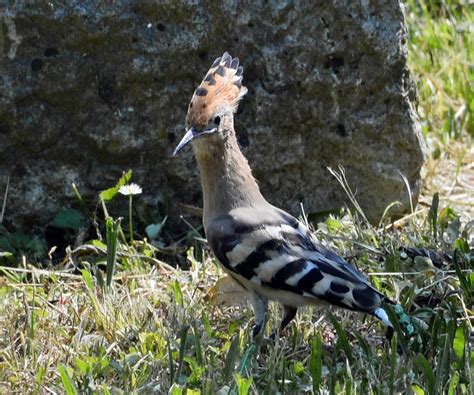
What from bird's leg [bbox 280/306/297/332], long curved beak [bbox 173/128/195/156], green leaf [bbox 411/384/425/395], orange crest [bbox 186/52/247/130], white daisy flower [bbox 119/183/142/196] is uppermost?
orange crest [bbox 186/52/247/130]

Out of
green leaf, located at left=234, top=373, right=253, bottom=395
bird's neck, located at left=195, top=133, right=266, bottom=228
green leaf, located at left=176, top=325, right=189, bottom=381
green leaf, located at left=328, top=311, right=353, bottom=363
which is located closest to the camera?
green leaf, located at left=234, top=373, right=253, bottom=395

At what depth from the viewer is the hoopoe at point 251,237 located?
3863mm

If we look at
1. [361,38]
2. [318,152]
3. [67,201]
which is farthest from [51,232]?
[361,38]

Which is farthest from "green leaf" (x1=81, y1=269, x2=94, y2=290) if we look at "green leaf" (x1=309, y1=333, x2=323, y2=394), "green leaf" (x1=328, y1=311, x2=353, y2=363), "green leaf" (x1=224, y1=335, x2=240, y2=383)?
"green leaf" (x1=309, y1=333, x2=323, y2=394)

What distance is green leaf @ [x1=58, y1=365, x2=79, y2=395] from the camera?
346 centimetres

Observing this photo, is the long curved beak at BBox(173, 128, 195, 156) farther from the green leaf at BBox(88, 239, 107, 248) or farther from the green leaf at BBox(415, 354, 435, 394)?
the green leaf at BBox(415, 354, 435, 394)

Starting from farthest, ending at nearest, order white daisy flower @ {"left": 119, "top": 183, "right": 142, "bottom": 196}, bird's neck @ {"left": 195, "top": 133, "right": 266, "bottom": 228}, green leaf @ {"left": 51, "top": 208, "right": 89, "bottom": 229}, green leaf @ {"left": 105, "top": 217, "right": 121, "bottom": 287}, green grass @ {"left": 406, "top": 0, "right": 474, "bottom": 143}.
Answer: green grass @ {"left": 406, "top": 0, "right": 474, "bottom": 143} < green leaf @ {"left": 51, "top": 208, "right": 89, "bottom": 229} < white daisy flower @ {"left": 119, "top": 183, "right": 142, "bottom": 196} < green leaf @ {"left": 105, "top": 217, "right": 121, "bottom": 287} < bird's neck @ {"left": 195, "top": 133, "right": 266, "bottom": 228}

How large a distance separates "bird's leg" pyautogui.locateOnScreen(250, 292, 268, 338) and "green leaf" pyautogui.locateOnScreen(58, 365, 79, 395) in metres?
0.76

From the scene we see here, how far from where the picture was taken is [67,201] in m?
4.92

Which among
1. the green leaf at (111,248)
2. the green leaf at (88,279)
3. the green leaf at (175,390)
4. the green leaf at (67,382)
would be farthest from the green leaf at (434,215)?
the green leaf at (67,382)

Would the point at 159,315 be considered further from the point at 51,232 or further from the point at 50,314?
the point at 51,232

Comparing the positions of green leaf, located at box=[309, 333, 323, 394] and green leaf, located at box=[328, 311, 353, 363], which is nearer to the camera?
green leaf, located at box=[309, 333, 323, 394]

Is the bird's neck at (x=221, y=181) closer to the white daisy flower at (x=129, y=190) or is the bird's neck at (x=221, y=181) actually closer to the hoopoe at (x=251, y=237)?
the hoopoe at (x=251, y=237)

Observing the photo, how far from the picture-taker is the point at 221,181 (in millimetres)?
4180
